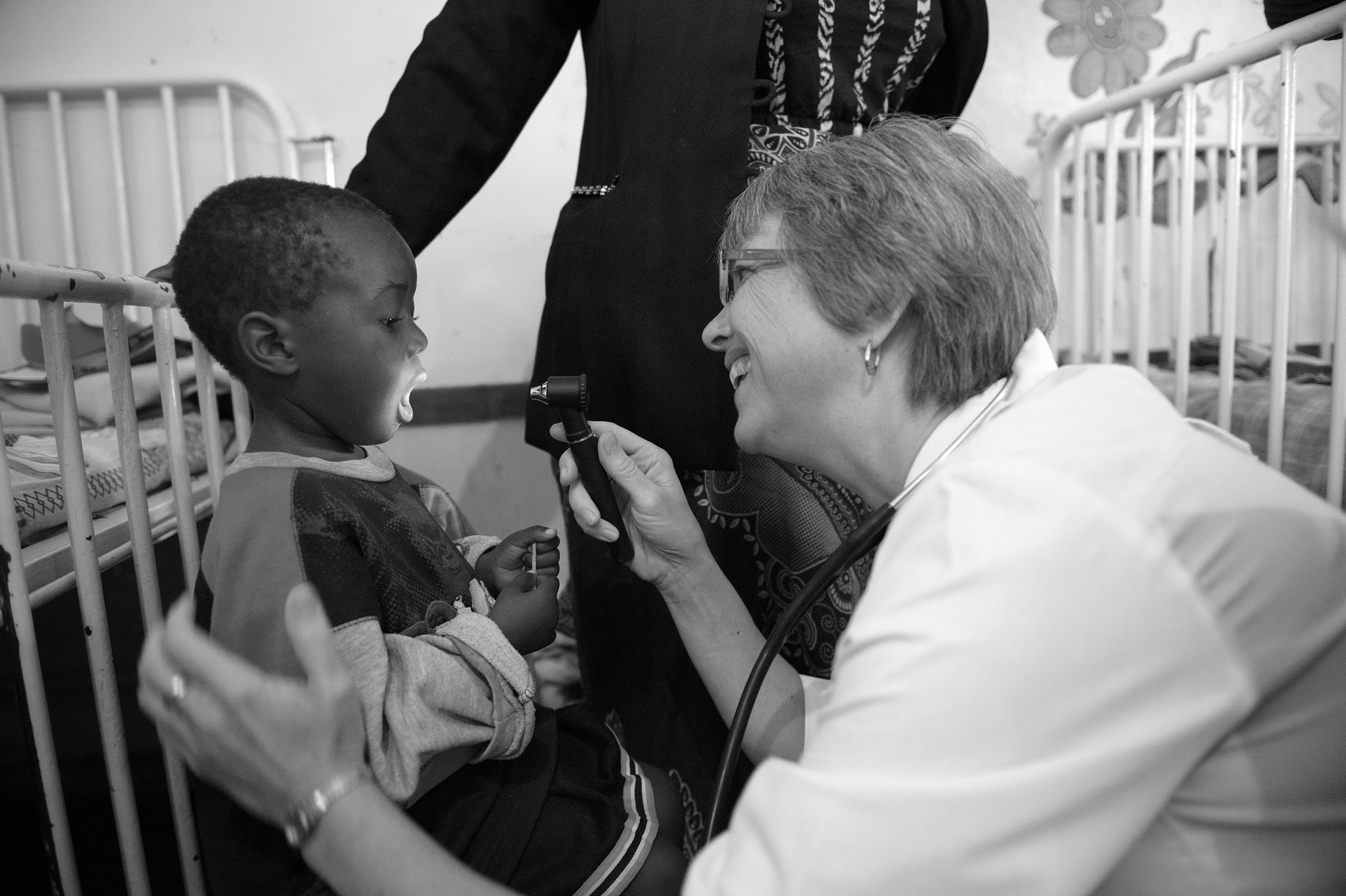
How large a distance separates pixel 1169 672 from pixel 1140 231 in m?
1.65

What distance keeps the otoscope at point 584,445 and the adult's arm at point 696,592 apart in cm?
4

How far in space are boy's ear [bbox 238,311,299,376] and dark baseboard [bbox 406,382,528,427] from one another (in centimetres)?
133

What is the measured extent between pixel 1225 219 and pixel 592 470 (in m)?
1.33

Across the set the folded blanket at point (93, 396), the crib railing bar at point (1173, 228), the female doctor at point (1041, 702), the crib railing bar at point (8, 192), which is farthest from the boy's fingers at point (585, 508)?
the crib railing bar at point (1173, 228)

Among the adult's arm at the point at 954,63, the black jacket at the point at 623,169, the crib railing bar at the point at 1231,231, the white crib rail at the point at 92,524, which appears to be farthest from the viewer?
the crib railing bar at the point at 1231,231

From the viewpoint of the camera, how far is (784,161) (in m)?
0.95

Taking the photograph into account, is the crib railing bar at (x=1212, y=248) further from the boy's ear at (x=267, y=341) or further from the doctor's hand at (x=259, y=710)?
the doctor's hand at (x=259, y=710)

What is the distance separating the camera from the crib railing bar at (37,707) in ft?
2.93

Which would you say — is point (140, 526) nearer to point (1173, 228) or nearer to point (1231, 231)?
point (1231, 231)

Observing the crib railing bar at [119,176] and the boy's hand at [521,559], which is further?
the crib railing bar at [119,176]

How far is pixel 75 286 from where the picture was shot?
975 mm

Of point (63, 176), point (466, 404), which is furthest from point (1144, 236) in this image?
point (63, 176)

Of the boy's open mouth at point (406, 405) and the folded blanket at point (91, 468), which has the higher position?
the boy's open mouth at point (406, 405)

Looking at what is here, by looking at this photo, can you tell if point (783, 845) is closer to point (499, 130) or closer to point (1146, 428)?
point (1146, 428)
